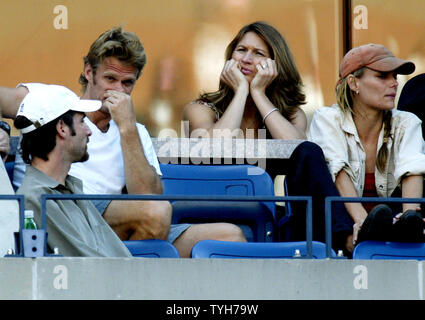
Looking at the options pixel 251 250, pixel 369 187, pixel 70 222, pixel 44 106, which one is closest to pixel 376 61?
pixel 369 187

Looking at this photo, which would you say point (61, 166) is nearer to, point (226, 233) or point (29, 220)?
point (29, 220)

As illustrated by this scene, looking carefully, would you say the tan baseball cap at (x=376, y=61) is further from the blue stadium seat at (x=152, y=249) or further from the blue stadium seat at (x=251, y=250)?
the blue stadium seat at (x=152, y=249)

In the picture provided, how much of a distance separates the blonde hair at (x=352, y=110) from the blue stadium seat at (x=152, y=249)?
4.55 feet

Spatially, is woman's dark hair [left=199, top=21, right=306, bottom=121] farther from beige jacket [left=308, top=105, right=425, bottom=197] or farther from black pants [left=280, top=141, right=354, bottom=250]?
black pants [left=280, top=141, right=354, bottom=250]

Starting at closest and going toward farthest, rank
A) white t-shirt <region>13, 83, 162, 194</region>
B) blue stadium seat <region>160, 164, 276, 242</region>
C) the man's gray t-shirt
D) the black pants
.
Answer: the man's gray t-shirt < the black pants < white t-shirt <region>13, 83, 162, 194</region> < blue stadium seat <region>160, 164, 276, 242</region>

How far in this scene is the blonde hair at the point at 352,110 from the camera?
691 centimetres

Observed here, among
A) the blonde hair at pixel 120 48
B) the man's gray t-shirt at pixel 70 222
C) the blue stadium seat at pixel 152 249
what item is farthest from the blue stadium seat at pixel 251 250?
the blonde hair at pixel 120 48

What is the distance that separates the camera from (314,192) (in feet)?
21.2

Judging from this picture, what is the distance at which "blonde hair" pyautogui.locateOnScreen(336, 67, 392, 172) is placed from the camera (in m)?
6.91

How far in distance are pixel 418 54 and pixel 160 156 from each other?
2.97 m

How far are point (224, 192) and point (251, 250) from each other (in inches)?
34.2

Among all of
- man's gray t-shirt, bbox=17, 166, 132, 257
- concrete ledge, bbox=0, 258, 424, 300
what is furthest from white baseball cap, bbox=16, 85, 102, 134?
concrete ledge, bbox=0, 258, 424, 300

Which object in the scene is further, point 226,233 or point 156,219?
point 226,233

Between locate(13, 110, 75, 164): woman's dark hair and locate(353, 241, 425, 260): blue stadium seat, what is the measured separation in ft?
4.52
